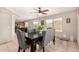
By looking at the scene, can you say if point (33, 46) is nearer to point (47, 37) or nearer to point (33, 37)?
point (33, 37)

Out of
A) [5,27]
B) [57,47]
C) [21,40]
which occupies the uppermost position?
[5,27]

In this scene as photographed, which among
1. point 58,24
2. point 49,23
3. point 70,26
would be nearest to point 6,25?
point 49,23

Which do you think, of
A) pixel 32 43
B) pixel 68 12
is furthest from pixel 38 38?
pixel 68 12

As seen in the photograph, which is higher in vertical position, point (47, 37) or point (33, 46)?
point (47, 37)

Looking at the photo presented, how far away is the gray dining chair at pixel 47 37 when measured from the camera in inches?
59.3

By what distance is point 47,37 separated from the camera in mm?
1539

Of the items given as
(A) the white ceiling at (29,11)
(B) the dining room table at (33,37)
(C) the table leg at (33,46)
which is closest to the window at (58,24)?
(A) the white ceiling at (29,11)

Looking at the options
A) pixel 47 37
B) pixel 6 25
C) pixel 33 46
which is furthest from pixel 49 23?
pixel 6 25

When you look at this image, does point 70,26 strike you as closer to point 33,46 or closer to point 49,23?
point 49,23

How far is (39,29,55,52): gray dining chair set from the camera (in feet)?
4.94

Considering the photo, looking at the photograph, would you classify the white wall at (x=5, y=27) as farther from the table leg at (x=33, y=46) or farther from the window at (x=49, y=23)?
the window at (x=49, y=23)
